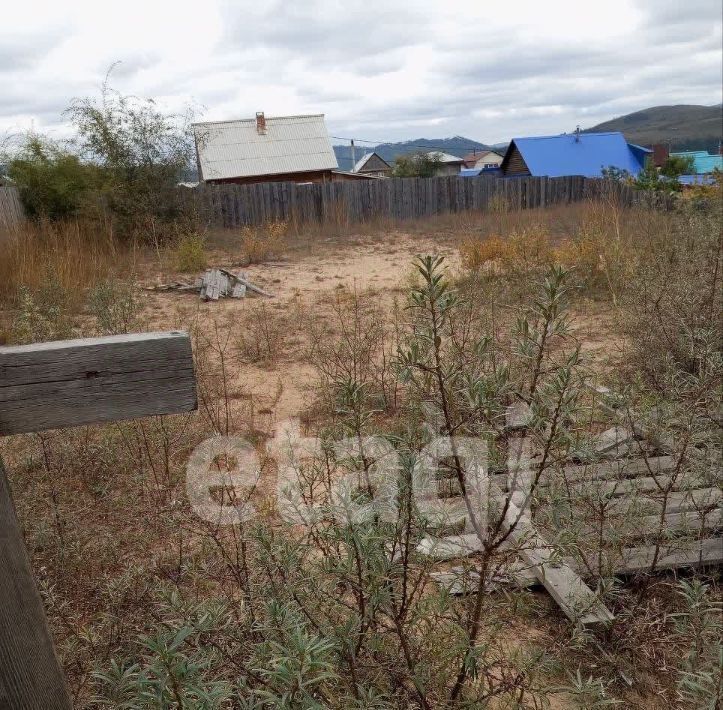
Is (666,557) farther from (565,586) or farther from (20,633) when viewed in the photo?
(20,633)

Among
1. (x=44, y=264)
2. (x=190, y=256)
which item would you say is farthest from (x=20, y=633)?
(x=190, y=256)

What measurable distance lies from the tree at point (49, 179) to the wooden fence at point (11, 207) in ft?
0.91

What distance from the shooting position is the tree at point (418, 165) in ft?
154

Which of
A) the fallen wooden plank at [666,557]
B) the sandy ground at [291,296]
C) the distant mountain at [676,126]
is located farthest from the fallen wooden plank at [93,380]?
the distant mountain at [676,126]

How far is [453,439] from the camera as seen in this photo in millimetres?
1309

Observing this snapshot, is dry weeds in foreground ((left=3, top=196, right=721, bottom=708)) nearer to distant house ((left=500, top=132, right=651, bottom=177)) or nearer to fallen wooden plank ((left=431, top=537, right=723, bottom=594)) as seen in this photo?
fallen wooden plank ((left=431, top=537, right=723, bottom=594))

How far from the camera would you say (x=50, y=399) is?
109cm

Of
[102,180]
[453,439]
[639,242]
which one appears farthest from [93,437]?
[102,180]

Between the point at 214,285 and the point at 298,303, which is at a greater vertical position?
the point at 214,285

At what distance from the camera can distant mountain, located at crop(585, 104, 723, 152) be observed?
3880 inches

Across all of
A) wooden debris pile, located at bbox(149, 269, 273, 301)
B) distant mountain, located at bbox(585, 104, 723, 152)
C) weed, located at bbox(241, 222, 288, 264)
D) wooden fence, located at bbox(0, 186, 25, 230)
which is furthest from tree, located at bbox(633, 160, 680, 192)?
distant mountain, located at bbox(585, 104, 723, 152)

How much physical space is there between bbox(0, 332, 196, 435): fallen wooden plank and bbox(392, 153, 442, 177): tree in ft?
156

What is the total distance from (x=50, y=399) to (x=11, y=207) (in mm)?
11011

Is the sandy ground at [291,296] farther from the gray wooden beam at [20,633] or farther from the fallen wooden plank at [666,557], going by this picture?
the fallen wooden plank at [666,557]
